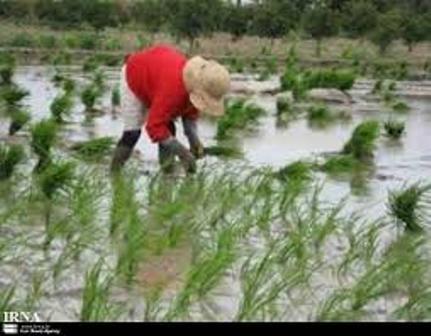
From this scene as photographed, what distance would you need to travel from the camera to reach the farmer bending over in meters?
6.77

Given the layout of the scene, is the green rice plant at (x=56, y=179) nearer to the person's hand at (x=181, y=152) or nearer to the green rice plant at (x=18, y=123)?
the person's hand at (x=181, y=152)

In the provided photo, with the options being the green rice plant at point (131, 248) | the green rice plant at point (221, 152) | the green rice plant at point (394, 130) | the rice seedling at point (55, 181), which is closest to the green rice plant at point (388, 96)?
the green rice plant at point (394, 130)

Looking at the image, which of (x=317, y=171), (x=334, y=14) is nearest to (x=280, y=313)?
(x=317, y=171)

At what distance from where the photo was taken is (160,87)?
7027mm

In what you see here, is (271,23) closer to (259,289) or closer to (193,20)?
(193,20)

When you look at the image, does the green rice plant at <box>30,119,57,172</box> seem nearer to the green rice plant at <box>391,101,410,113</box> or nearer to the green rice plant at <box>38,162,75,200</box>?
the green rice plant at <box>38,162,75,200</box>

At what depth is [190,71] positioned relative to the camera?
6.84m

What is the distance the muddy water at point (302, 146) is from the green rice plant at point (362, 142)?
7.6 inches

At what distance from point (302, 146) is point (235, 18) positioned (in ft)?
118

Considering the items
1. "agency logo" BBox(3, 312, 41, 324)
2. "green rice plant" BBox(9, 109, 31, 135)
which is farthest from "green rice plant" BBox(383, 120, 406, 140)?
"agency logo" BBox(3, 312, 41, 324)

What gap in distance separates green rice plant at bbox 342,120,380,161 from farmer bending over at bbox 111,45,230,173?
2866 millimetres

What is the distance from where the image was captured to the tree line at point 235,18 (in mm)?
42688

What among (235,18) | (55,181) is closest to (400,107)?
(55,181)
